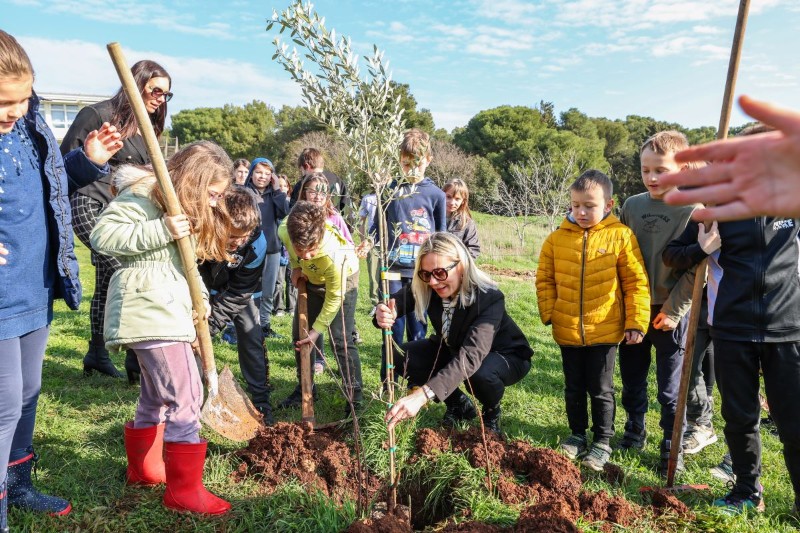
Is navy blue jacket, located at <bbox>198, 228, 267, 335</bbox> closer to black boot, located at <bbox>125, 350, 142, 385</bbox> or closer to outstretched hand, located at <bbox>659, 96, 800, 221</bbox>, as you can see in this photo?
black boot, located at <bbox>125, 350, 142, 385</bbox>

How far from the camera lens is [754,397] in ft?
9.51

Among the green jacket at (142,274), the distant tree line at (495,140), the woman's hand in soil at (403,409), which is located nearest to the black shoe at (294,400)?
the woman's hand in soil at (403,409)

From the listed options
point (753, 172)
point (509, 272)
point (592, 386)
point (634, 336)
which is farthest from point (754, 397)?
point (509, 272)

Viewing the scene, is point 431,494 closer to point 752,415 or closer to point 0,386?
point 752,415

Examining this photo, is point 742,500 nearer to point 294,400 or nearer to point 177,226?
point 294,400

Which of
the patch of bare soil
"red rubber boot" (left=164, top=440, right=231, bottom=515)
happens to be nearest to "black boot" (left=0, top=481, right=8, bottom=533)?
"red rubber boot" (left=164, top=440, right=231, bottom=515)

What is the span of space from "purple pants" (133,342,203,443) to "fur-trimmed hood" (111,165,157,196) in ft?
2.55

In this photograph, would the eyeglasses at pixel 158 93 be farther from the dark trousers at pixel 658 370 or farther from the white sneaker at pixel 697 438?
the white sneaker at pixel 697 438

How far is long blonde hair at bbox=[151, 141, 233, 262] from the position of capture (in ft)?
9.24

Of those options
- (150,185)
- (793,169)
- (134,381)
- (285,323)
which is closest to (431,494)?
(150,185)

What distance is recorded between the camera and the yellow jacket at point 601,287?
138 inches

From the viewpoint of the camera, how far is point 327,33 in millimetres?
2607

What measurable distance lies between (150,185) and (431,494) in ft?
7.00

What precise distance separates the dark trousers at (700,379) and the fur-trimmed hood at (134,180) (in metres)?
3.33
